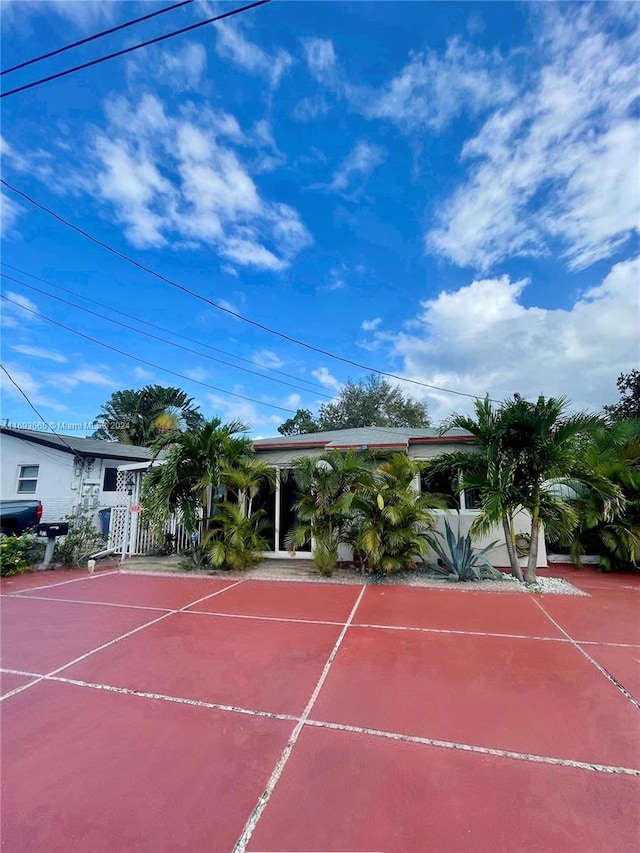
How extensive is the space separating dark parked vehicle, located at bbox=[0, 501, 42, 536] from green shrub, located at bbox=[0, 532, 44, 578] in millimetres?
545

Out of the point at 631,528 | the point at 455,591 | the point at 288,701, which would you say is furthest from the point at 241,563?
the point at 631,528

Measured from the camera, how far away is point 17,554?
8188 millimetres

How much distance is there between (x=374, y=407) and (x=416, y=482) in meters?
18.2

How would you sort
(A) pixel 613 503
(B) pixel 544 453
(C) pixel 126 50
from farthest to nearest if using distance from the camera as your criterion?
(A) pixel 613 503 < (B) pixel 544 453 < (C) pixel 126 50

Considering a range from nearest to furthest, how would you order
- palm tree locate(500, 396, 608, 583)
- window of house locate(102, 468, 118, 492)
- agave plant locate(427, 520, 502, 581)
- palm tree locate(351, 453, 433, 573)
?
palm tree locate(500, 396, 608, 583), agave plant locate(427, 520, 502, 581), palm tree locate(351, 453, 433, 573), window of house locate(102, 468, 118, 492)

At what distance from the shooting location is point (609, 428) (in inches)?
316

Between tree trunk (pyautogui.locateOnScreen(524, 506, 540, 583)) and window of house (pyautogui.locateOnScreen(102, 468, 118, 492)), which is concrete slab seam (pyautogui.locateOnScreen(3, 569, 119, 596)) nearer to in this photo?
window of house (pyautogui.locateOnScreen(102, 468, 118, 492))

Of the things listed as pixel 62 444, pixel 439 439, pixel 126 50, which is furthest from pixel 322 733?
pixel 62 444

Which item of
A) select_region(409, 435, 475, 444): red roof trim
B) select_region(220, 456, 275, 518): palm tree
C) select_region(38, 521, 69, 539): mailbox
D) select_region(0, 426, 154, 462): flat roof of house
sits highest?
select_region(0, 426, 154, 462): flat roof of house

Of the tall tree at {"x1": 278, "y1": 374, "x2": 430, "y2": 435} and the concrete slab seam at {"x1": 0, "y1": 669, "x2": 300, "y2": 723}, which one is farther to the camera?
the tall tree at {"x1": 278, "y1": 374, "x2": 430, "y2": 435}

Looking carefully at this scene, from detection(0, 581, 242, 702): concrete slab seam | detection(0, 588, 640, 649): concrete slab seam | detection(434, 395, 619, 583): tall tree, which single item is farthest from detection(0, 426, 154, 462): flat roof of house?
detection(434, 395, 619, 583): tall tree

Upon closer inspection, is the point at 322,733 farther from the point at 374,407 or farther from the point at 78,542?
the point at 374,407

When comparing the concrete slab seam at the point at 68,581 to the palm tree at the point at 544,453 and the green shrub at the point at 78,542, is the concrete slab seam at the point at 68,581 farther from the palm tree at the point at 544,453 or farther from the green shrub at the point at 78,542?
the palm tree at the point at 544,453

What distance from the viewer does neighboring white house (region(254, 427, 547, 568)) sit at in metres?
8.24
